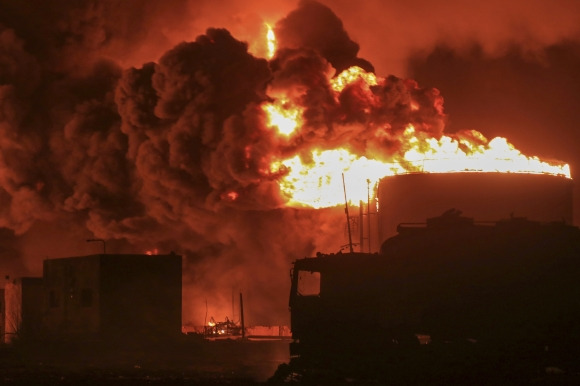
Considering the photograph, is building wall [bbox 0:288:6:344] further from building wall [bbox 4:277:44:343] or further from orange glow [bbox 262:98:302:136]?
orange glow [bbox 262:98:302:136]

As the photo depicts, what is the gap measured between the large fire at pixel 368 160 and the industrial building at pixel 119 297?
8.61m

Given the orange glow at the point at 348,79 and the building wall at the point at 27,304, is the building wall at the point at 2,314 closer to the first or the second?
the building wall at the point at 27,304

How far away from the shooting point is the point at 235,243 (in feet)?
259

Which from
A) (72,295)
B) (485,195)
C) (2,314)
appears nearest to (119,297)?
(72,295)

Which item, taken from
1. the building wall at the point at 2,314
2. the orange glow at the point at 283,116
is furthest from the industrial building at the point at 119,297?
the building wall at the point at 2,314

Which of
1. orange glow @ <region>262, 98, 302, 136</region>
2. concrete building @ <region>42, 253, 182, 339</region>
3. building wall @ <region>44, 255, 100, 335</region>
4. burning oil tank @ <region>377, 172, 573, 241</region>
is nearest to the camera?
burning oil tank @ <region>377, 172, 573, 241</region>

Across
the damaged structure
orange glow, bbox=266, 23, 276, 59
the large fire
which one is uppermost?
orange glow, bbox=266, 23, 276, 59

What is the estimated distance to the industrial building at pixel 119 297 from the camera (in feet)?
227

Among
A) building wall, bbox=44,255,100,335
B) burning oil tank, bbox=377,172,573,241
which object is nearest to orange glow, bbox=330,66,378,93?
burning oil tank, bbox=377,172,573,241

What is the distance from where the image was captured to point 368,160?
69.9 meters

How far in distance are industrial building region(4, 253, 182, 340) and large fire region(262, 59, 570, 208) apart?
861 centimetres

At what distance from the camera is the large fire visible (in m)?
67.9

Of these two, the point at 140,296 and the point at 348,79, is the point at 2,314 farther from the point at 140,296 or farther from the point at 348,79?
the point at 348,79

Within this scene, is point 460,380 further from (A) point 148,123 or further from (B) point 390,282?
(A) point 148,123
